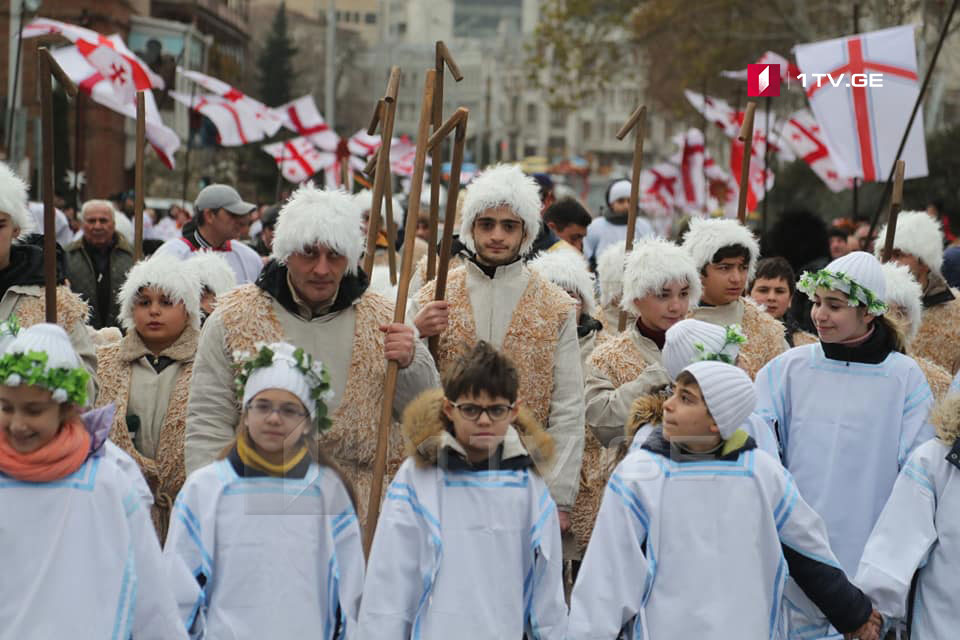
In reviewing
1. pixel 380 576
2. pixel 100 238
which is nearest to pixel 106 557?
pixel 380 576

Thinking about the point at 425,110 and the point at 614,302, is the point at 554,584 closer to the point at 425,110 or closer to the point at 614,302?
the point at 425,110

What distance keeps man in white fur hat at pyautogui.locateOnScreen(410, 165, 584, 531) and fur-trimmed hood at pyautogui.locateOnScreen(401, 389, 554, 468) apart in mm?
759

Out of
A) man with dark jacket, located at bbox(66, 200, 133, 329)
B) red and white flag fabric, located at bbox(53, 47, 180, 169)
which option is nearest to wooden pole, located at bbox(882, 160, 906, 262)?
man with dark jacket, located at bbox(66, 200, 133, 329)

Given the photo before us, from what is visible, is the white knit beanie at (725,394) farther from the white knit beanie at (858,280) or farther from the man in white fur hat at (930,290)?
the man in white fur hat at (930,290)

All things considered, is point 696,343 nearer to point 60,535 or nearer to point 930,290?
point 60,535

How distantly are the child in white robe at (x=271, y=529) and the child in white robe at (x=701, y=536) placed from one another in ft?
2.43

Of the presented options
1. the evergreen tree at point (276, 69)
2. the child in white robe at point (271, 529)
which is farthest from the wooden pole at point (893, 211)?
the evergreen tree at point (276, 69)

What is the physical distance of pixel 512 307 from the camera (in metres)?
5.80

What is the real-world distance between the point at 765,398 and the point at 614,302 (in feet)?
5.62

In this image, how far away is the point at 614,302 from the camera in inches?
300

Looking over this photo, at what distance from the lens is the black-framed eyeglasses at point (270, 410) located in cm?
448

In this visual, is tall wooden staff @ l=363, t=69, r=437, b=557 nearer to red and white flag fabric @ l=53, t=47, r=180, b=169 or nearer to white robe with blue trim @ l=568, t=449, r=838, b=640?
white robe with blue trim @ l=568, t=449, r=838, b=640

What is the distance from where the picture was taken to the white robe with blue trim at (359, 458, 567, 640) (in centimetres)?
447

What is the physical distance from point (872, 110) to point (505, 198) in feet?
18.5
